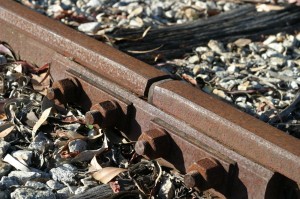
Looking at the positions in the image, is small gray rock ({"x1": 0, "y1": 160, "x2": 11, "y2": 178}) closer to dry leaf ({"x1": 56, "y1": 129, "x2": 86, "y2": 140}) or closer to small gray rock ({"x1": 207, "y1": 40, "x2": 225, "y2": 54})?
dry leaf ({"x1": 56, "y1": 129, "x2": 86, "y2": 140})

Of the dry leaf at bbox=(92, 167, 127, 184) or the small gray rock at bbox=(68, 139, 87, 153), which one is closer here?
the dry leaf at bbox=(92, 167, 127, 184)

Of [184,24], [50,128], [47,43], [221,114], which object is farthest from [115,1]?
[221,114]

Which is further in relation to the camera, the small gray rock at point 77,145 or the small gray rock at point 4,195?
the small gray rock at point 77,145

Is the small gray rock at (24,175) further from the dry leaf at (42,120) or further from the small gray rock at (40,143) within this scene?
the dry leaf at (42,120)

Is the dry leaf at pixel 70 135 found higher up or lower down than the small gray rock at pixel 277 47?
higher up

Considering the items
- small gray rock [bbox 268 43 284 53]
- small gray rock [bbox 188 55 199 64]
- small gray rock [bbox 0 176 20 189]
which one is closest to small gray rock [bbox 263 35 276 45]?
small gray rock [bbox 268 43 284 53]

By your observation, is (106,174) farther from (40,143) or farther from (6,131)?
(6,131)

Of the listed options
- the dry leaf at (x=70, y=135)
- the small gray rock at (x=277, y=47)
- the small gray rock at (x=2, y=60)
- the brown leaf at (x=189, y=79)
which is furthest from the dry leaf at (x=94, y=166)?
the small gray rock at (x=277, y=47)
